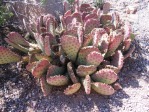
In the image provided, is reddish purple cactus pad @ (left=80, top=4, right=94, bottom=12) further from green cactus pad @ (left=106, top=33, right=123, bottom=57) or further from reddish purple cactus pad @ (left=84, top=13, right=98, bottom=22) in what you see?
green cactus pad @ (left=106, top=33, right=123, bottom=57)

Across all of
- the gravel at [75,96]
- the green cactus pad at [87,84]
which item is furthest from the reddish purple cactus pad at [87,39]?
the gravel at [75,96]

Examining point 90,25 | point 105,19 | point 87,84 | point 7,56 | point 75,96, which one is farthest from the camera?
point 105,19

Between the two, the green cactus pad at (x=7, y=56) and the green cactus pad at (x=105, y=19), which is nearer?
the green cactus pad at (x=7, y=56)

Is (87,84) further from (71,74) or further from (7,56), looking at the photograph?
(7,56)

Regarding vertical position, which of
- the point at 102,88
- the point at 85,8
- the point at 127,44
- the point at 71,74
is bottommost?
the point at 102,88

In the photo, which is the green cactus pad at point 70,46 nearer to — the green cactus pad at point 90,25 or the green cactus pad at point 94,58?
the green cactus pad at point 94,58

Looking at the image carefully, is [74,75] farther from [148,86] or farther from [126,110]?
[148,86]

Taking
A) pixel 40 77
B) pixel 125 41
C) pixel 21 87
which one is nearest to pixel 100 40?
pixel 125 41

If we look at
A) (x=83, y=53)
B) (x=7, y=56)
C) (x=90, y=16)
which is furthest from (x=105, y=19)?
(x=7, y=56)
